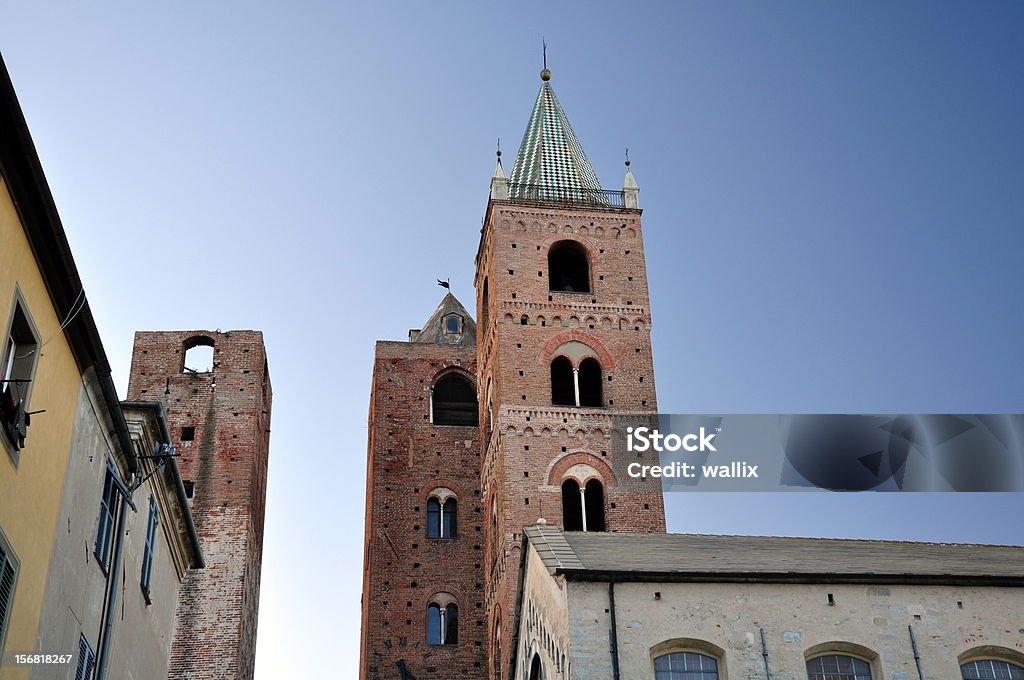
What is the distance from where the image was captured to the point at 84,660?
1551 cm

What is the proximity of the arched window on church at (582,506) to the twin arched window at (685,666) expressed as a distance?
15486 mm

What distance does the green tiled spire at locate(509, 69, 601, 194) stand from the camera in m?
42.5

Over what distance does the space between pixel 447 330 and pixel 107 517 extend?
3393 centimetres

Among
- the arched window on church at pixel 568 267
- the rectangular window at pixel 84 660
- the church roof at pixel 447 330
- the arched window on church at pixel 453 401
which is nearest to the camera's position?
the rectangular window at pixel 84 660

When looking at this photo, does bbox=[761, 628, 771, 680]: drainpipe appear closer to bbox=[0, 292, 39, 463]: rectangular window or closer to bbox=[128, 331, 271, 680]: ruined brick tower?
bbox=[0, 292, 39, 463]: rectangular window

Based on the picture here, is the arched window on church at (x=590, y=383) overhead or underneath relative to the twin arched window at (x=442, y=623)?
overhead

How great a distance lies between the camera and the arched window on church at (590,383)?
38.2 m

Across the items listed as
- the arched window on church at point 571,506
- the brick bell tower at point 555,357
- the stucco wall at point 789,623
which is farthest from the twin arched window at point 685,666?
the arched window on church at point 571,506

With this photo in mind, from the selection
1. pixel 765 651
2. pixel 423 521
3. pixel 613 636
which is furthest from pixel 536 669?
pixel 423 521

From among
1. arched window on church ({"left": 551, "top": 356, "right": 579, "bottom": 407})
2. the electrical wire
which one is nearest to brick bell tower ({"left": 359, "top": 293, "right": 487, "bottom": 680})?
arched window on church ({"left": 551, "top": 356, "right": 579, "bottom": 407})

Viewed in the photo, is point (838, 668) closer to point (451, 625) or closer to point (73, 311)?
point (73, 311)

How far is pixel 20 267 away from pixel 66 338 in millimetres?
1878

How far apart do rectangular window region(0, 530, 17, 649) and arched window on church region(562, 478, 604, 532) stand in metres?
24.0

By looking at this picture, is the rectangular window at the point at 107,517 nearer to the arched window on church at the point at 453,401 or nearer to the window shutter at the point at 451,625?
the window shutter at the point at 451,625
